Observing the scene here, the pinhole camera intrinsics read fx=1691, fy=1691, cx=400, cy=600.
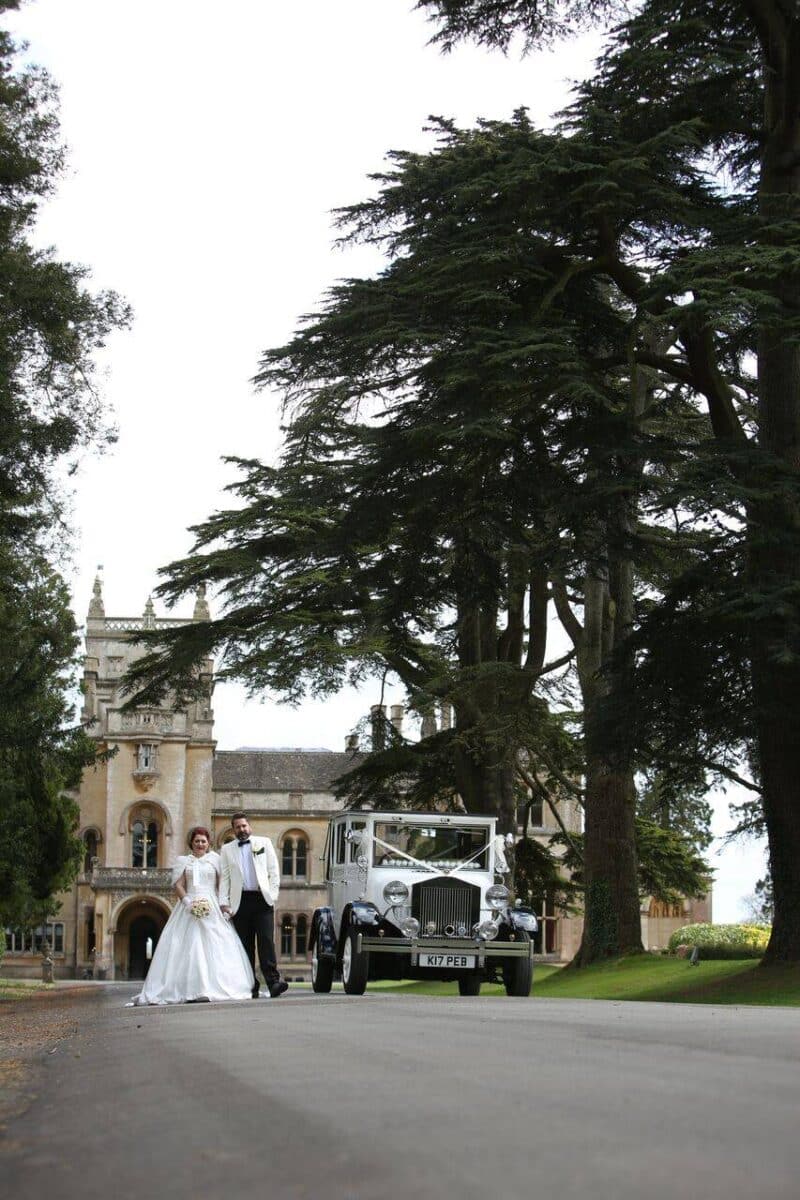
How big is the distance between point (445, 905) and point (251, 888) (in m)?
2.49

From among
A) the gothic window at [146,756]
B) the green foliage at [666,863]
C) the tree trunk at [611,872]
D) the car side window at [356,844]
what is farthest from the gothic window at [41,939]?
the car side window at [356,844]

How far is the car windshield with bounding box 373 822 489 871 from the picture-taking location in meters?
18.1

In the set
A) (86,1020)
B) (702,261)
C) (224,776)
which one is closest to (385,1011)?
(86,1020)

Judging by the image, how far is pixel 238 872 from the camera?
15.9 meters

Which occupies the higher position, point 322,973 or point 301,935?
point 322,973

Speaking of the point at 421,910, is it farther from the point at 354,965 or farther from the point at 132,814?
the point at 132,814

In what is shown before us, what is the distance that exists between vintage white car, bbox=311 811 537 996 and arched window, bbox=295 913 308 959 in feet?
180

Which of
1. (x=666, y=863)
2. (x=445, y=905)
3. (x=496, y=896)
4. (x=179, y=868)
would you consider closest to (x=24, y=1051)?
(x=179, y=868)

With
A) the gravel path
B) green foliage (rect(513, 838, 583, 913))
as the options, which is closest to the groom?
the gravel path

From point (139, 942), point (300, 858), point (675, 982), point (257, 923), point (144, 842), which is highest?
point (144, 842)

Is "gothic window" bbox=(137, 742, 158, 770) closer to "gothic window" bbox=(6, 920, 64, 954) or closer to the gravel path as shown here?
"gothic window" bbox=(6, 920, 64, 954)

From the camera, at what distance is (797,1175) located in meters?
3.43

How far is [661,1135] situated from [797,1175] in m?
0.58

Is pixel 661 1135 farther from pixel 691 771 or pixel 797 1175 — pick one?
pixel 691 771
